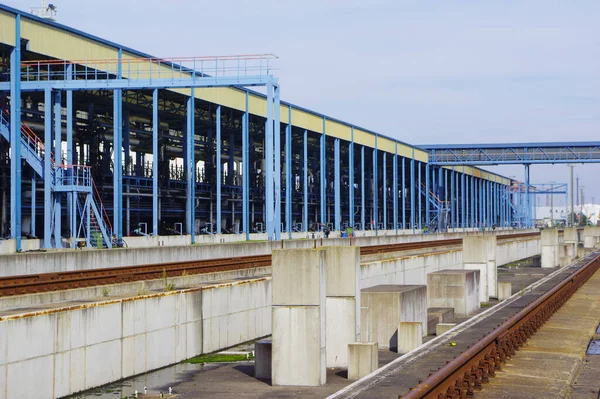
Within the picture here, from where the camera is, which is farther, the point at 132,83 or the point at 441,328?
the point at 132,83

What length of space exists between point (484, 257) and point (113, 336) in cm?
1997

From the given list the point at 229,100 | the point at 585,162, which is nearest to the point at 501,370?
the point at 229,100

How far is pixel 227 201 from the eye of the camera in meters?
65.6

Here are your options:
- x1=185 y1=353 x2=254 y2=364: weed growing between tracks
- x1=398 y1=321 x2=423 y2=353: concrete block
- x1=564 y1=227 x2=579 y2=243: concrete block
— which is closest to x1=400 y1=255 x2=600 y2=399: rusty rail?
x1=398 y1=321 x2=423 y2=353: concrete block

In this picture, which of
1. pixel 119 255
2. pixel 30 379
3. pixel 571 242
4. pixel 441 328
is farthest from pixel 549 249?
pixel 30 379

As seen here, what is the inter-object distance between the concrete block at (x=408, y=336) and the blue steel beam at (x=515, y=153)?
250 ft

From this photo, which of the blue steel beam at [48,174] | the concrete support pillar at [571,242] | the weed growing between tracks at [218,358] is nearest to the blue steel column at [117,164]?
the blue steel beam at [48,174]

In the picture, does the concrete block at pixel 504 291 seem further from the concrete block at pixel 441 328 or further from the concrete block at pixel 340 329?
the concrete block at pixel 340 329

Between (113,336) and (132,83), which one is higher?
(132,83)

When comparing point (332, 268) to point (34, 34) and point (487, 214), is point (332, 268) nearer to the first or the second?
point (34, 34)

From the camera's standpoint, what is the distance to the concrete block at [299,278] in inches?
611

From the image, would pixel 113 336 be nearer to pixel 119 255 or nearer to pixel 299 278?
pixel 299 278

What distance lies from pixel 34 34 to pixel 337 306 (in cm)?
2557

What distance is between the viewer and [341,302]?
18.0m
